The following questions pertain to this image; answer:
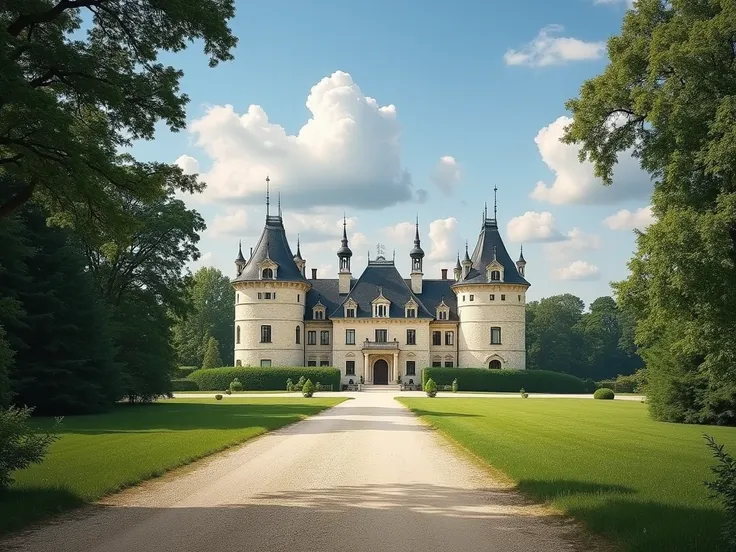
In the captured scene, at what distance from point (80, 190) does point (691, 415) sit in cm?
2332

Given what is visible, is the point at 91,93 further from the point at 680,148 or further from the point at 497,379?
the point at 497,379

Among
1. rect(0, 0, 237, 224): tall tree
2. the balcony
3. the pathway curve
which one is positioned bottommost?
the pathway curve

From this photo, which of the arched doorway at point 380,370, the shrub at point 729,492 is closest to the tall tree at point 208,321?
the arched doorway at point 380,370

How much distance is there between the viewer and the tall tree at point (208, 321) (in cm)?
8462

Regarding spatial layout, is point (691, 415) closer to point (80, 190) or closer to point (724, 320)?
point (724, 320)

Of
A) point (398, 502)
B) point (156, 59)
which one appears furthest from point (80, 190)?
point (398, 502)

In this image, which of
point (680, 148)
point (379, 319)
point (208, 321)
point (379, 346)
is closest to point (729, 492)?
point (680, 148)

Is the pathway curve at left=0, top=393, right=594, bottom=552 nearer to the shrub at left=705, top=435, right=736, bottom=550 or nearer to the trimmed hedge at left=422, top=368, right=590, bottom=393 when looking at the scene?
the shrub at left=705, top=435, right=736, bottom=550

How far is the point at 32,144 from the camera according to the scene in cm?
1030

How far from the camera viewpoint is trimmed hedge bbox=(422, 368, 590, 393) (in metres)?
60.5

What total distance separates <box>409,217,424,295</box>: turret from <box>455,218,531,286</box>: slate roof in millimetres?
5152

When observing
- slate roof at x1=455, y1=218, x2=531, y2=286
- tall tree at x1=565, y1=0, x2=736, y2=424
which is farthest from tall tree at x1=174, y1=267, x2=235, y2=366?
tall tree at x1=565, y1=0, x2=736, y2=424

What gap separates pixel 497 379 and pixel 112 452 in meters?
49.8

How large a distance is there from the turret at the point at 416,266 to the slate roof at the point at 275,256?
11.8 m
